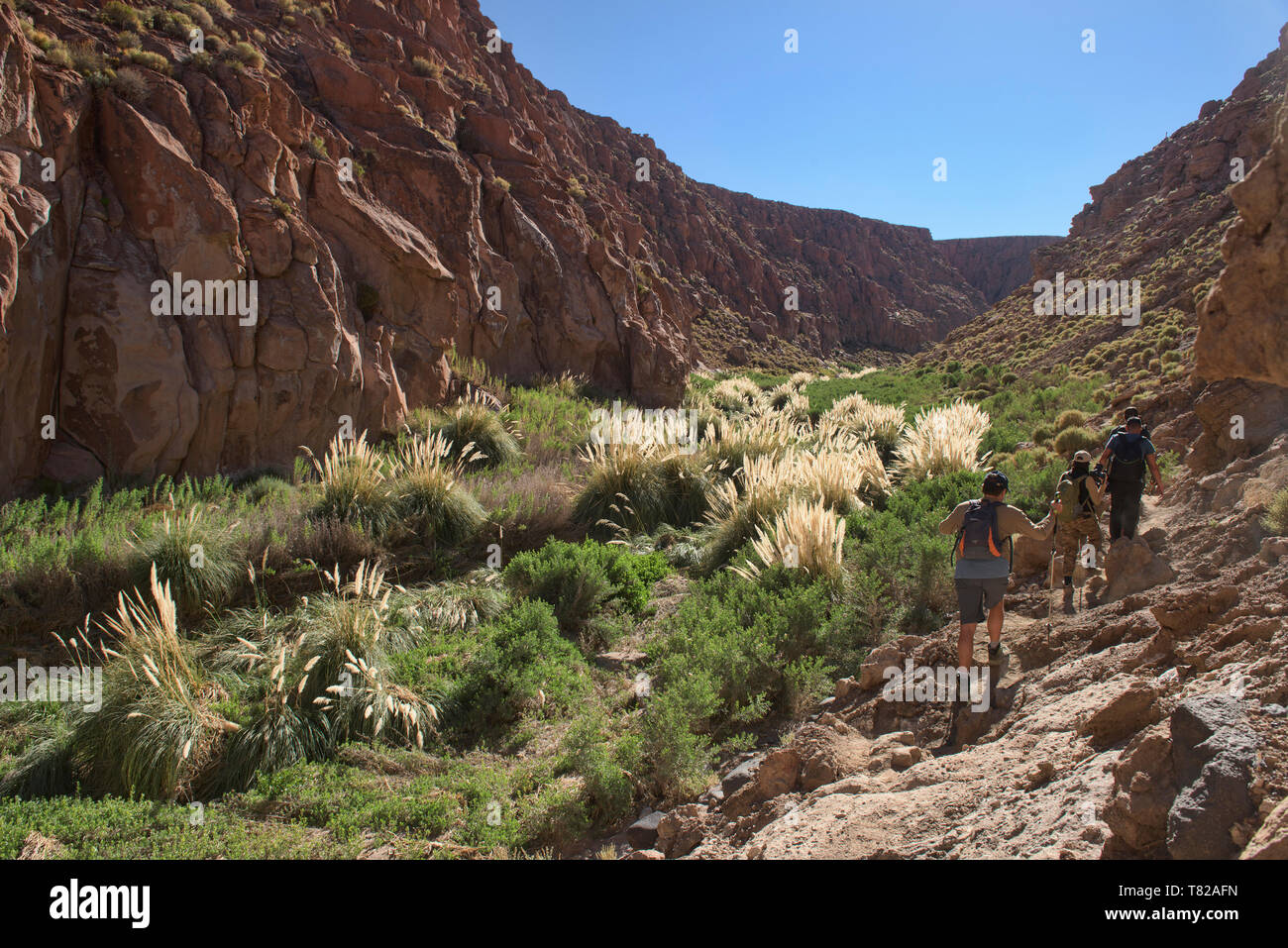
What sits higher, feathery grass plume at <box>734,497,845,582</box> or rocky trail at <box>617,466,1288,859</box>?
feathery grass plume at <box>734,497,845,582</box>

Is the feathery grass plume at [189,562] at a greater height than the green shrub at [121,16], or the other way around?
the green shrub at [121,16]

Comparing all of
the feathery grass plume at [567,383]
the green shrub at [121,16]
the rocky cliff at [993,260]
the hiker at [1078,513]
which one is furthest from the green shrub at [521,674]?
the rocky cliff at [993,260]

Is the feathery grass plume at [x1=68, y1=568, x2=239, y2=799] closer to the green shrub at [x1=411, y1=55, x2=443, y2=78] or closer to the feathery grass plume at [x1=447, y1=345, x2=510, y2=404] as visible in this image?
the feathery grass plume at [x1=447, y1=345, x2=510, y2=404]

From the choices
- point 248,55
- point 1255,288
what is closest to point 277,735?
point 1255,288

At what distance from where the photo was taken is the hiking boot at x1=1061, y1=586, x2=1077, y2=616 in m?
5.43

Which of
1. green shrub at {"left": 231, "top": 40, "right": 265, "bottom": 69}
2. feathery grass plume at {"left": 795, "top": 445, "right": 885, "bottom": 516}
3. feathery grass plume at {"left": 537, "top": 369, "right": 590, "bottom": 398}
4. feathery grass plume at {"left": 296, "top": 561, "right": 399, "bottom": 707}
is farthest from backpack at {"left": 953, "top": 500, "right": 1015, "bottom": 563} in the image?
green shrub at {"left": 231, "top": 40, "right": 265, "bottom": 69}

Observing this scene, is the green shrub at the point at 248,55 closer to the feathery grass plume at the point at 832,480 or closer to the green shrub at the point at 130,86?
the green shrub at the point at 130,86

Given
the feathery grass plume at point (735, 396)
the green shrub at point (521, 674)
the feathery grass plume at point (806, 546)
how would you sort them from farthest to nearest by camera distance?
1. the feathery grass plume at point (735, 396)
2. the feathery grass plume at point (806, 546)
3. the green shrub at point (521, 674)

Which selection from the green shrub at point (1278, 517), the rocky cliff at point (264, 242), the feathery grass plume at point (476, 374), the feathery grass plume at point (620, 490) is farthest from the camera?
the feathery grass plume at point (476, 374)

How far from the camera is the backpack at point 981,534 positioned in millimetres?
4820

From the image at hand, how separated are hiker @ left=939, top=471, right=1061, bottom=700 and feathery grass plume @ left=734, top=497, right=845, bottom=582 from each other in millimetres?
1490

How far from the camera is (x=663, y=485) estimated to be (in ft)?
32.0

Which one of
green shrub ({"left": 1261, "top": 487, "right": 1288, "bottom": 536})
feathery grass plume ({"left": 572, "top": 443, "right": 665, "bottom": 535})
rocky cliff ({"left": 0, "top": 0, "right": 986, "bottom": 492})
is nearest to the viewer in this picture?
green shrub ({"left": 1261, "top": 487, "right": 1288, "bottom": 536})

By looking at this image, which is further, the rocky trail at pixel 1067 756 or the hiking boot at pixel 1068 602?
the hiking boot at pixel 1068 602
